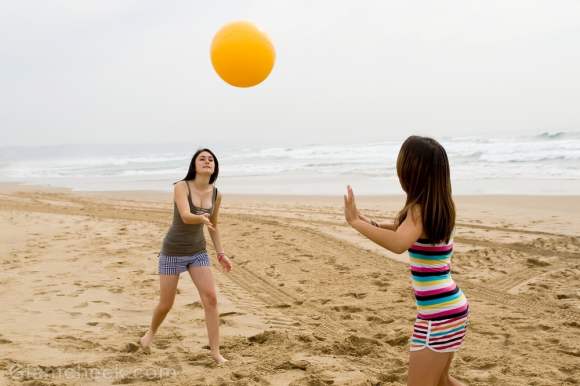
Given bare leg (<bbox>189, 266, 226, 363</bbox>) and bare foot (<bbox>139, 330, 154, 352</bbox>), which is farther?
bare foot (<bbox>139, 330, 154, 352</bbox>)

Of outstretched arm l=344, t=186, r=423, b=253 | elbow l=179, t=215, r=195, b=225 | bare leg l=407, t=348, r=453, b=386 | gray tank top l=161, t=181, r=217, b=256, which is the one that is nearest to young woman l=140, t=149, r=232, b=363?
gray tank top l=161, t=181, r=217, b=256

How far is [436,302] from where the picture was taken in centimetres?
258

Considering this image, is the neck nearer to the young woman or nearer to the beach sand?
the young woman

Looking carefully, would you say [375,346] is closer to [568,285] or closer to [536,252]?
[568,285]

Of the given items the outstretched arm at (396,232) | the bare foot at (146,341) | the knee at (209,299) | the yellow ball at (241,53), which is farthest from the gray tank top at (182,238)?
the outstretched arm at (396,232)

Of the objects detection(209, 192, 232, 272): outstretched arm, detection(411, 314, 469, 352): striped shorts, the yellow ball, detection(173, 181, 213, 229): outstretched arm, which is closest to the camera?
detection(411, 314, 469, 352): striped shorts

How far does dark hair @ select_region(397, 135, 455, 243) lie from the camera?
2.50m

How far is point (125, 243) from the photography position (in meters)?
9.47

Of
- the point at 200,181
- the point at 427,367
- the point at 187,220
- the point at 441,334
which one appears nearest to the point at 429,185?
the point at 441,334

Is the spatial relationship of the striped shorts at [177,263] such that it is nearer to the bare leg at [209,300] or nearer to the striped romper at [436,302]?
the bare leg at [209,300]

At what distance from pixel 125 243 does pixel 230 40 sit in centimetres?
546

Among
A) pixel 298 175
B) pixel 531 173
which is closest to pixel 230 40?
pixel 531 173

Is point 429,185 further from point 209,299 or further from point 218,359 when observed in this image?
point 218,359

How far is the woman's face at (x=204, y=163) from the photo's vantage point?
422 cm
